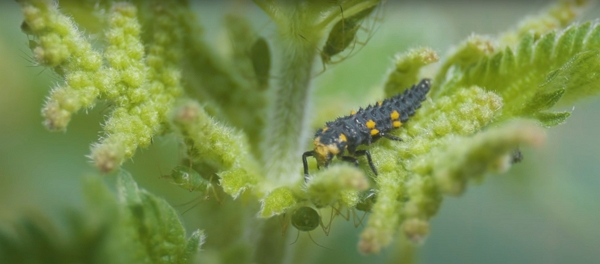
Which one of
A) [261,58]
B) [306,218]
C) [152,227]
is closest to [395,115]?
[306,218]

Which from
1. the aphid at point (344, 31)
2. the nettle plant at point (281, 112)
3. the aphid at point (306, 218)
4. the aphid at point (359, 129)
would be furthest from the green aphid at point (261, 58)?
the aphid at point (306, 218)

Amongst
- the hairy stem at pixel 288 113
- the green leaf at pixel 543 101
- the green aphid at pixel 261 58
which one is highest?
the green aphid at pixel 261 58

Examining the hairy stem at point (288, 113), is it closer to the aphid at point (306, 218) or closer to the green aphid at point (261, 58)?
the green aphid at point (261, 58)

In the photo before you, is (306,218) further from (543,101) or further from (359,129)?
Result: (543,101)

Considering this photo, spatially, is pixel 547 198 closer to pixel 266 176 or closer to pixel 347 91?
pixel 347 91

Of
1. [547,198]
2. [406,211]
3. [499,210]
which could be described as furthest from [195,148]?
[499,210]
